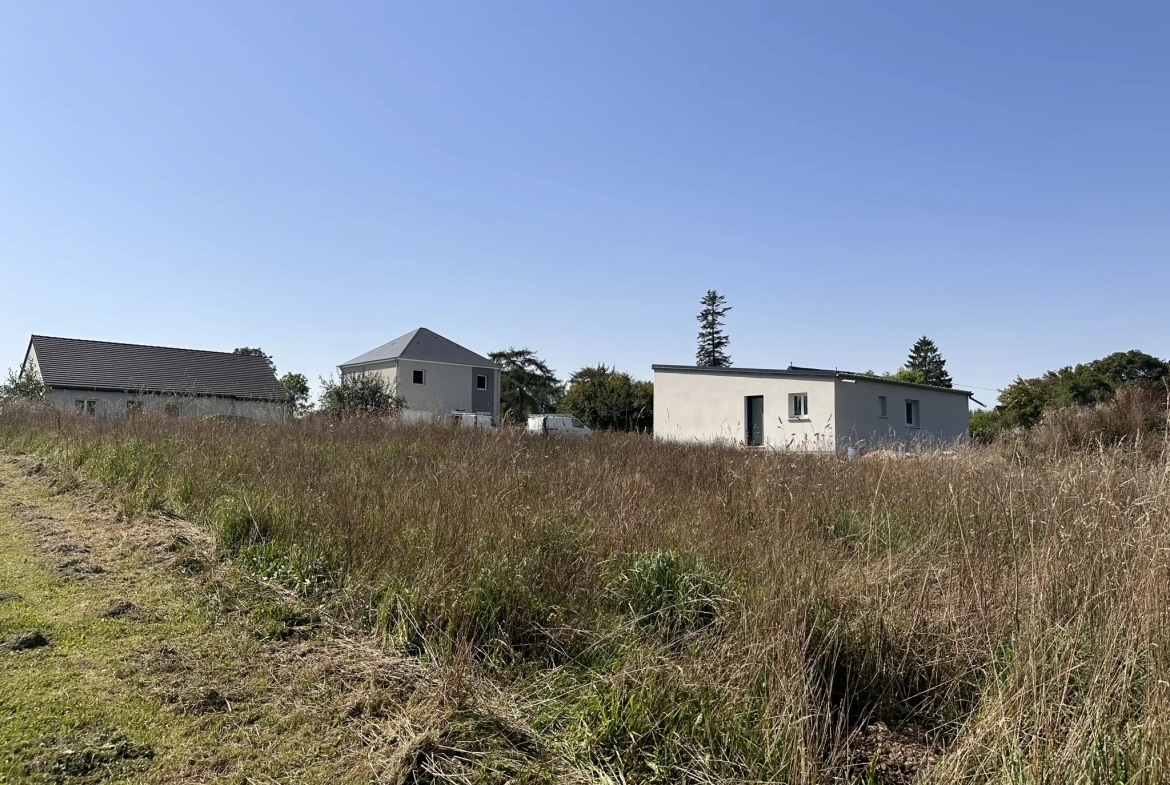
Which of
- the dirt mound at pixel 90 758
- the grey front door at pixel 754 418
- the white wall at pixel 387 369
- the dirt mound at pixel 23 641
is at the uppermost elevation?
the white wall at pixel 387 369

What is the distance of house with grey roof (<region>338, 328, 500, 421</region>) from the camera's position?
38500mm

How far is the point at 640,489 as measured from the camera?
252 inches

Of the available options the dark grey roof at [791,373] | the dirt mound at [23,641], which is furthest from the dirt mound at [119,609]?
the dark grey roof at [791,373]

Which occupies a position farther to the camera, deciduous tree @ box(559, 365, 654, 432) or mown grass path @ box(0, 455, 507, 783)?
deciduous tree @ box(559, 365, 654, 432)

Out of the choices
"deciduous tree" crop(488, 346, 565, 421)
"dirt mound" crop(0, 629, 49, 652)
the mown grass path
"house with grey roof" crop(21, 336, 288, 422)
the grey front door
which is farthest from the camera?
"deciduous tree" crop(488, 346, 565, 421)

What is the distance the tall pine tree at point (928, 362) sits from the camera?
76.2 metres

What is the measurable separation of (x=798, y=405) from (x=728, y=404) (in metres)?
2.95

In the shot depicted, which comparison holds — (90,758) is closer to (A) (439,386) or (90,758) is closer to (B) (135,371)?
(A) (439,386)

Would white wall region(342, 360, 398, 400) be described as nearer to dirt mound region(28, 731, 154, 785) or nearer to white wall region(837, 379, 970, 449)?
white wall region(837, 379, 970, 449)

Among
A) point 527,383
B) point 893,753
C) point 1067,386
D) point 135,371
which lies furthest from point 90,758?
point 527,383

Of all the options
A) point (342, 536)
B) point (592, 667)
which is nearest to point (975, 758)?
point (592, 667)

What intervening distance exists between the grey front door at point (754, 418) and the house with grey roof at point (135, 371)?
22.2 m

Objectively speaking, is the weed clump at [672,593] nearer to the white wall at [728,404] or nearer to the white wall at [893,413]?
the white wall at [893,413]

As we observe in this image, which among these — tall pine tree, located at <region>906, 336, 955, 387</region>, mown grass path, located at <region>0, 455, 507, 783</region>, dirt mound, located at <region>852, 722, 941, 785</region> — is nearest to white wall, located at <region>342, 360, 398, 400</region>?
mown grass path, located at <region>0, 455, 507, 783</region>
